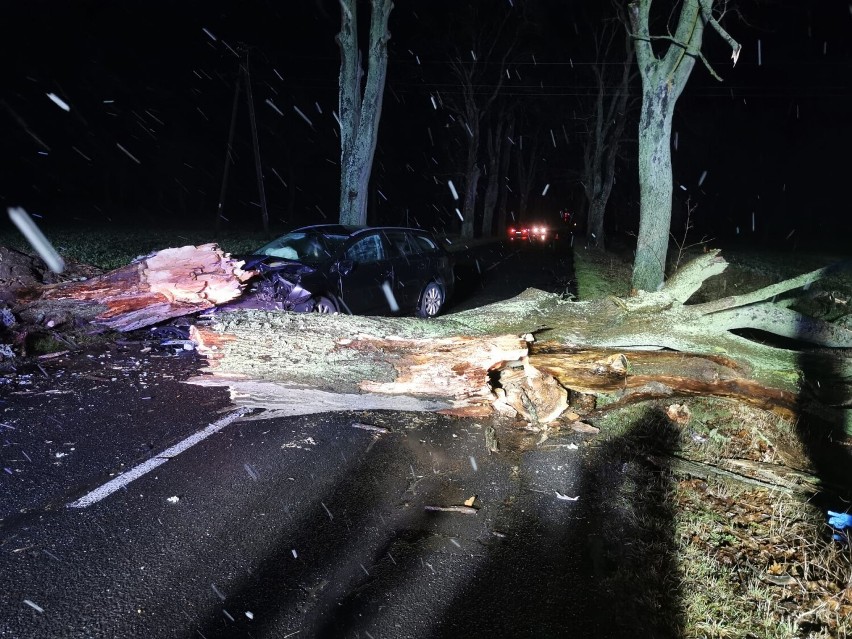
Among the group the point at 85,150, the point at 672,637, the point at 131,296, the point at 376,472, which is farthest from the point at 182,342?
the point at 85,150

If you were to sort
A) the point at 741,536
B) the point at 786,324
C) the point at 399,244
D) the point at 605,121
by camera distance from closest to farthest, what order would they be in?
the point at 741,536 < the point at 786,324 < the point at 399,244 < the point at 605,121

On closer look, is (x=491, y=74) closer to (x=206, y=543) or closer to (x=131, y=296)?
(x=131, y=296)

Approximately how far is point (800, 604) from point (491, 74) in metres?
32.7

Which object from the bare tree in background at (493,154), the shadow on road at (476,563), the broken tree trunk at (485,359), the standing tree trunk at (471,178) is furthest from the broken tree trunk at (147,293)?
the bare tree in background at (493,154)

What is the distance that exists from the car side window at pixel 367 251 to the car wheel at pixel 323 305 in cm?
83

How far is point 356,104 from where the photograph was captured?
14.2 metres

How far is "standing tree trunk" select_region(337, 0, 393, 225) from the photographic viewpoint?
13742 mm

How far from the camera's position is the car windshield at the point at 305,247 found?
8008 mm

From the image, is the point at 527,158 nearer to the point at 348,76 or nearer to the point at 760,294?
the point at 348,76

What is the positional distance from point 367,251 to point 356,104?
7.35 metres

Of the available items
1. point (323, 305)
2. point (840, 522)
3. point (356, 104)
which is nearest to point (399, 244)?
point (323, 305)

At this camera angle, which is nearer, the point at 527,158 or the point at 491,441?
the point at 491,441

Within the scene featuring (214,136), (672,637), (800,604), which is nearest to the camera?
(672,637)

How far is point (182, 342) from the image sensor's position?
23.8 ft
